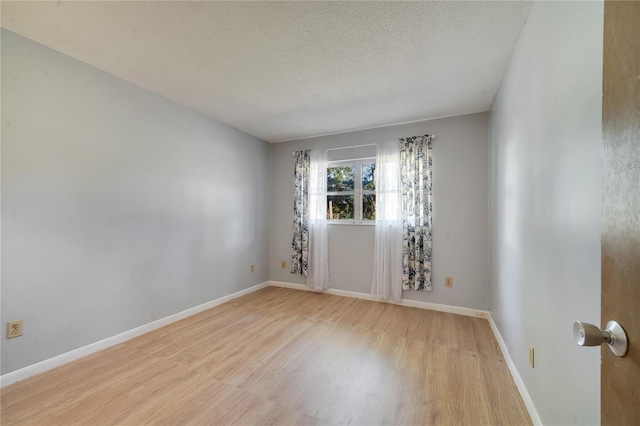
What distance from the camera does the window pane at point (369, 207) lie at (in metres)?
3.66

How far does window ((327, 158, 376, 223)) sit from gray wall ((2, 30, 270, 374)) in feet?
5.50

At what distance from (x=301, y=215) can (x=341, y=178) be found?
2.87ft

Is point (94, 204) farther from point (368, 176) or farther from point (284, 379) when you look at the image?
point (368, 176)

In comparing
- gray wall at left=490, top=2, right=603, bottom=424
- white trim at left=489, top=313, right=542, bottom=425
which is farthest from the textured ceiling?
white trim at left=489, top=313, right=542, bottom=425

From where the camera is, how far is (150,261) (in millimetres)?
2592

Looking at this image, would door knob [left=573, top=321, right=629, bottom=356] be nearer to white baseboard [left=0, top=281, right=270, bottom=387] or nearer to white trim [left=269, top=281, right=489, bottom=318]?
white trim [left=269, top=281, right=489, bottom=318]

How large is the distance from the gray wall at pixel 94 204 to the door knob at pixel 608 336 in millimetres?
2955

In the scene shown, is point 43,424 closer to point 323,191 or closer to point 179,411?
point 179,411

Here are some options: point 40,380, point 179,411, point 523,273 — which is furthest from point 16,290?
point 523,273

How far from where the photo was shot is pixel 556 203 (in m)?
1.17

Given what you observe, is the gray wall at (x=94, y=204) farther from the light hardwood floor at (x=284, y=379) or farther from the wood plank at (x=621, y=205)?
the wood plank at (x=621, y=205)

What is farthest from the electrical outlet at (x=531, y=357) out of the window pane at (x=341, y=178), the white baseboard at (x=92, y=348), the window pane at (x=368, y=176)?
the white baseboard at (x=92, y=348)

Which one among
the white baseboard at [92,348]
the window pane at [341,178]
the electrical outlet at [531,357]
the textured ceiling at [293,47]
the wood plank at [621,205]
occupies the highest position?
the textured ceiling at [293,47]

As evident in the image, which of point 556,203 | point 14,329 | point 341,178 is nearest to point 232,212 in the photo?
point 341,178
